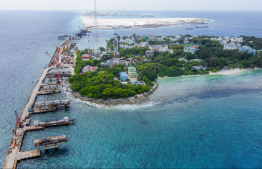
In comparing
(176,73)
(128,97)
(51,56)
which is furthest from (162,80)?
(51,56)

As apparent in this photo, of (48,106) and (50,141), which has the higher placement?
(48,106)

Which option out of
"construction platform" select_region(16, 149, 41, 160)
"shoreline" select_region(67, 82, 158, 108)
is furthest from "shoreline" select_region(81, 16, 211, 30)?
"construction platform" select_region(16, 149, 41, 160)

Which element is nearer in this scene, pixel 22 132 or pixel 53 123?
pixel 22 132

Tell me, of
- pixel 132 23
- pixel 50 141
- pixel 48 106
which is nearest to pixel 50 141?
pixel 50 141

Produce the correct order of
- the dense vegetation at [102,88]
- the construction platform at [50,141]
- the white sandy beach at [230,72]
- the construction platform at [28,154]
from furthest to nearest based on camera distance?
the white sandy beach at [230,72], the dense vegetation at [102,88], the construction platform at [50,141], the construction platform at [28,154]

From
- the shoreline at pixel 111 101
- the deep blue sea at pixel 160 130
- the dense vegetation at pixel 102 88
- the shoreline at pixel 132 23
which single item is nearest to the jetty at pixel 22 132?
the deep blue sea at pixel 160 130

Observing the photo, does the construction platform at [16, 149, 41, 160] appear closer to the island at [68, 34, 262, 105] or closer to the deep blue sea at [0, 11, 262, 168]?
the deep blue sea at [0, 11, 262, 168]

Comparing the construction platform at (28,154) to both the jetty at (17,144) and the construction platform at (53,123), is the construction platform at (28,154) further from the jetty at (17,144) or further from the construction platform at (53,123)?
the construction platform at (53,123)

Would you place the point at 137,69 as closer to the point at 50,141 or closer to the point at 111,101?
the point at 111,101

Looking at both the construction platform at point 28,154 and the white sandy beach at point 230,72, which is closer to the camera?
the construction platform at point 28,154

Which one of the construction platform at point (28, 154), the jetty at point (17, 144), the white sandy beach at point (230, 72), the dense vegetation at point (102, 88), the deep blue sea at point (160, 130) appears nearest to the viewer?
the jetty at point (17, 144)

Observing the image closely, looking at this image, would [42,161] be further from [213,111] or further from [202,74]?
[202,74]
